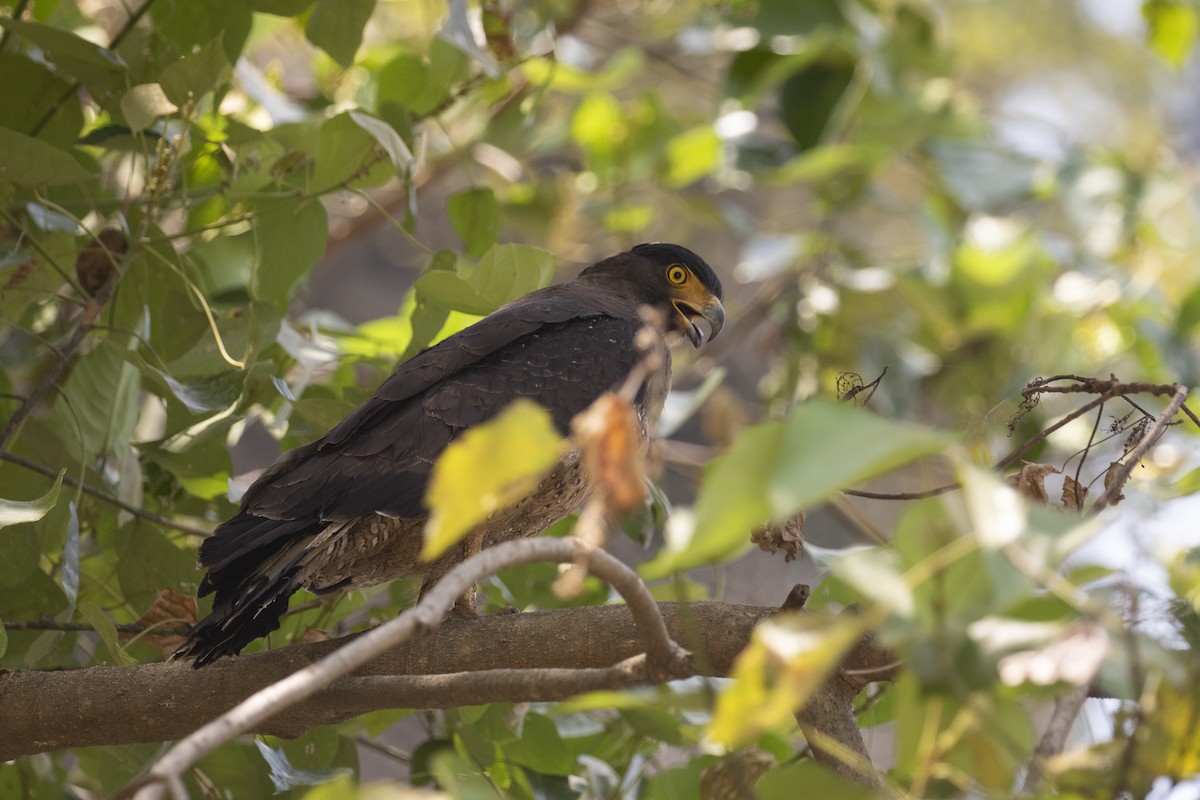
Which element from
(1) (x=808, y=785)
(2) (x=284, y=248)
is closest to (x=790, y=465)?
(1) (x=808, y=785)

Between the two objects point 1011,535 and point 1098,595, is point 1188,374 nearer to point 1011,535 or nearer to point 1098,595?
point 1098,595

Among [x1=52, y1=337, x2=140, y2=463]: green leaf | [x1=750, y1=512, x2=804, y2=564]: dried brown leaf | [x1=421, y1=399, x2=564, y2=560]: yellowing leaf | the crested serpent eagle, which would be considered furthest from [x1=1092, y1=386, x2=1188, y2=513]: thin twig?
[x1=52, y1=337, x2=140, y2=463]: green leaf

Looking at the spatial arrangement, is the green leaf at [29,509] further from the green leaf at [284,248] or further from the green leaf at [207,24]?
the green leaf at [207,24]

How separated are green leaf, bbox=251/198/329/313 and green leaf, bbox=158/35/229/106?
45 centimetres

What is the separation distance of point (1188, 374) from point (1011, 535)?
3.96 m

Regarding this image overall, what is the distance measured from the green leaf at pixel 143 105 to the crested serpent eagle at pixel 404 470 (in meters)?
0.84

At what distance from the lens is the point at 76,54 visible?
286 centimetres

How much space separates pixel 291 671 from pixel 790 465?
1.65 meters

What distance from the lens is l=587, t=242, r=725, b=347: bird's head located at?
12.8ft

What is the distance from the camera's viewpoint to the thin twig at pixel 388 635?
1.24 meters

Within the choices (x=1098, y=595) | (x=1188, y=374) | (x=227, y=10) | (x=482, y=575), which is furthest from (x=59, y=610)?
(x=1188, y=374)

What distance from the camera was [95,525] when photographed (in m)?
3.11

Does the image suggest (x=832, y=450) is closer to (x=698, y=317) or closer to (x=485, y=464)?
(x=485, y=464)

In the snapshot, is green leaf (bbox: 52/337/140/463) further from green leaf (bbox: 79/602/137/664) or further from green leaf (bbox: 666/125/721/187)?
green leaf (bbox: 666/125/721/187)
